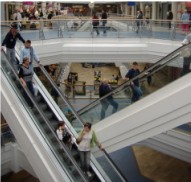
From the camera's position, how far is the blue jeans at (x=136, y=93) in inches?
335

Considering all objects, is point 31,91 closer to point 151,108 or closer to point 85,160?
point 85,160

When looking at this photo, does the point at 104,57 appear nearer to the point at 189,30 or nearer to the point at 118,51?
the point at 118,51

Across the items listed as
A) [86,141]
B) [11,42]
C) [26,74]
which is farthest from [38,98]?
[86,141]

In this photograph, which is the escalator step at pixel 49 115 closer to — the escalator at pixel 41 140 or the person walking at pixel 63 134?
the escalator at pixel 41 140

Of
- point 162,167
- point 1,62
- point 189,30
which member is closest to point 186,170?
point 162,167

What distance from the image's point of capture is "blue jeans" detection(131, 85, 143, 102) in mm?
8508

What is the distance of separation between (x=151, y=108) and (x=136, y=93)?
92cm

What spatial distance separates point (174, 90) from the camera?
23.6ft

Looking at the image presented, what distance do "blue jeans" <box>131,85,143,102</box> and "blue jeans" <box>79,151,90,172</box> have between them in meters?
1.78

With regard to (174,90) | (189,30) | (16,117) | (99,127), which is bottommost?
(99,127)

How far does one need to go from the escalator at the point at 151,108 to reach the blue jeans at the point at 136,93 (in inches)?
3.8

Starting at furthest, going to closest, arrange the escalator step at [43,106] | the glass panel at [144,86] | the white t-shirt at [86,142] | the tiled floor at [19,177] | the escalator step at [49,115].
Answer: the tiled floor at [19,177], the escalator step at [43,106], the escalator step at [49,115], the white t-shirt at [86,142], the glass panel at [144,86]

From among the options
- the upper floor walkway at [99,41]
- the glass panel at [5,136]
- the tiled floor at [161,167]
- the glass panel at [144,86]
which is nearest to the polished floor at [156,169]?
the tiled floor at [161,167]

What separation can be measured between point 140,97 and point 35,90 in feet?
8.55
